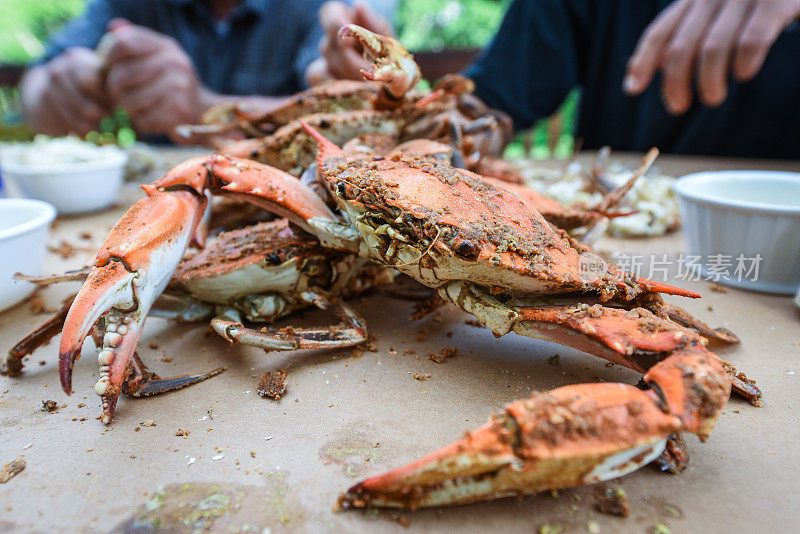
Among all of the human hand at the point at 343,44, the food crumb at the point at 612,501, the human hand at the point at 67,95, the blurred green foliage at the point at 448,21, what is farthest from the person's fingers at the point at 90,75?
the food crumb at the point at 612,501

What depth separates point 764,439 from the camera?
112cm

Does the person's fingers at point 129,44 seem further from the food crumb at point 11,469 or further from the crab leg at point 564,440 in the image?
the crab leg at point 564,440

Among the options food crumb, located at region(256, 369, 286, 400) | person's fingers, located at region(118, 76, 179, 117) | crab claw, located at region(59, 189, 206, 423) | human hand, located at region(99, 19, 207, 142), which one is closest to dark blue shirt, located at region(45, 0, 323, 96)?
human hand, located at region(99, 19, 207, 142)

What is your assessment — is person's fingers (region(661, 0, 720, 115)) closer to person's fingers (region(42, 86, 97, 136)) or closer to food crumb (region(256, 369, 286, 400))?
food crumb (region(256, 369, 286, 400))

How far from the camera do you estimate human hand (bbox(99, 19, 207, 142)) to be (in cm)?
356

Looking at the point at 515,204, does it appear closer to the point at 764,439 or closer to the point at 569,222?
the point at 569,222

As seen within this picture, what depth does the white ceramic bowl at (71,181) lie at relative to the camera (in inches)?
103

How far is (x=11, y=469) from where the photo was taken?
106cm

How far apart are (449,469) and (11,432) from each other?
1.07m

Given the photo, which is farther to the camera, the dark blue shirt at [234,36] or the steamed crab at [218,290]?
the dark blue shirt at [234,36]

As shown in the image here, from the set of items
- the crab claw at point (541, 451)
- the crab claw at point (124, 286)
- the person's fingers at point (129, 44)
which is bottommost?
the crab claw at point (541, 451)

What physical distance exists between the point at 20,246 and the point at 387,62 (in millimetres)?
1424

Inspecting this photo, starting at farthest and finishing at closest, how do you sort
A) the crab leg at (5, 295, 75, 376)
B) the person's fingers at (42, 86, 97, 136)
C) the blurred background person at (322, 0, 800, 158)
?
1. the person's fingers at (42, 86, 97, 136)
2. the blurred background person at (322, 0, 800, 158)
3. the crab leg at (5, 295, 75, 376)

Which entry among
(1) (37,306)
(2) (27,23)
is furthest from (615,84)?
(2) (27,23)
